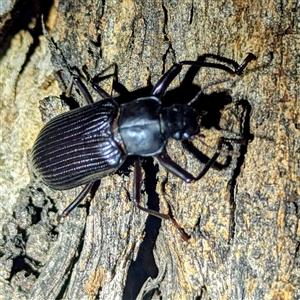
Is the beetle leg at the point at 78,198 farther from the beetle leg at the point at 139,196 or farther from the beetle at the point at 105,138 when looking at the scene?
the beetle leg at the point at 139,196

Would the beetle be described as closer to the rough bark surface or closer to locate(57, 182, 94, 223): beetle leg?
locate(57, 182, 94, 223): beetle leg

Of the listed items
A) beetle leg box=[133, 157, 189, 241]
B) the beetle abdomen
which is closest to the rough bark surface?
beetle leg box=[133, 157, 189, 241]

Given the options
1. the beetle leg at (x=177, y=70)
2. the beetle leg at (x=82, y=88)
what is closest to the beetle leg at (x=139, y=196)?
the beetle leg at (x=177, y=70)

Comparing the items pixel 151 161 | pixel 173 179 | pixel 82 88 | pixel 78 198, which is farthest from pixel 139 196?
pixel 82 88

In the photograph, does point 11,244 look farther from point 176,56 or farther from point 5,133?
point 176,56

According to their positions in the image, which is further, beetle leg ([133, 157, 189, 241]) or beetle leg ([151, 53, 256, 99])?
beetle leg ([133, 157, 189, 241])

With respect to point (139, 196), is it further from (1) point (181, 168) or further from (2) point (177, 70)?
(2) point (177, 70)
